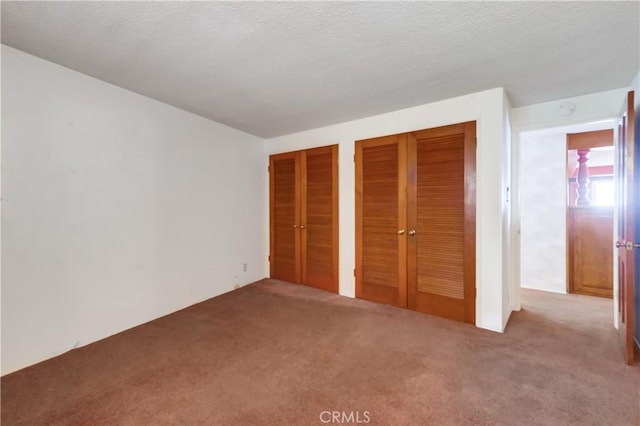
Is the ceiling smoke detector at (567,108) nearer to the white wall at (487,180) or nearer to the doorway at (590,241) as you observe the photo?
the white wall at (487,180)

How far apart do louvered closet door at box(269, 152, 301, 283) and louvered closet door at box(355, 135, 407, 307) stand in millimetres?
1002

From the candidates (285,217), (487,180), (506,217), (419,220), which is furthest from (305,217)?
(506,217)

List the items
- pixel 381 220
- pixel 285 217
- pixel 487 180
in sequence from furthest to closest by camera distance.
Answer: pixel 285 217
pixel 381 220
pixel 487 180

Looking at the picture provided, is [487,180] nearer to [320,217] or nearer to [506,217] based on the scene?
[506,217]

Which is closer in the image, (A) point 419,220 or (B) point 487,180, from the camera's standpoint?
(B) point 487,180

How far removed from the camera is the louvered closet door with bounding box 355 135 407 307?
2.98 metres

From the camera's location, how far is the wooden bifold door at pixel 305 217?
3.57 meters

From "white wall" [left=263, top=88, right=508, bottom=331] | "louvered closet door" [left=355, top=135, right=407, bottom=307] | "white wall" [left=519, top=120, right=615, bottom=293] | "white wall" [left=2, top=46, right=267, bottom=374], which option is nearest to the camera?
"white wall" [left=2, top=46, right=267, bottom=374]

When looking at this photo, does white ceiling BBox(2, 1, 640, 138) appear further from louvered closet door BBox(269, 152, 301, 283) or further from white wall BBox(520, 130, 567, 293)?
white wall BBox(520, 130, 567, 293)

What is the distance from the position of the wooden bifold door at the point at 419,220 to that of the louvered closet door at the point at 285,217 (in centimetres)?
100

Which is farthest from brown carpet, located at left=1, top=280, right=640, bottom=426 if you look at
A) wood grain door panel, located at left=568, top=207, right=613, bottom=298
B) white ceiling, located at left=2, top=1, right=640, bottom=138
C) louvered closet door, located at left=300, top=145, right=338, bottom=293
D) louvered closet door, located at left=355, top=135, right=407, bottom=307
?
white ceiling, located at left=2, top=1, right=640, bottom=138

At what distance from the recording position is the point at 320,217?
3.67m

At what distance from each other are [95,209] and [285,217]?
2241 millimetres

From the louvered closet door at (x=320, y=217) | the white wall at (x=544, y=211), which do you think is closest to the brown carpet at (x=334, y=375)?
the louvered closet door at (x=320, y=217)
